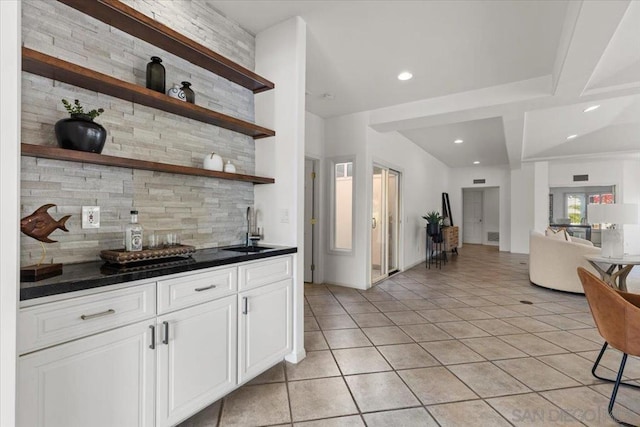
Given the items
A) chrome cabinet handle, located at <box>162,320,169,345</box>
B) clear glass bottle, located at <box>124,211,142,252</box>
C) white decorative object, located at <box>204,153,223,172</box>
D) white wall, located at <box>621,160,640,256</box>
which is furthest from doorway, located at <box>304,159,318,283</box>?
white wall, located at <box>621,160,640,256</box>

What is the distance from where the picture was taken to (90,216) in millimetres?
1684

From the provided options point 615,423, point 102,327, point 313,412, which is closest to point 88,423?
point 102,327

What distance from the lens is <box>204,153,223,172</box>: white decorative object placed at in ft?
7.32

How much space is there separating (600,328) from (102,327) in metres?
2.89

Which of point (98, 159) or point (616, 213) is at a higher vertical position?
point (98, 159)

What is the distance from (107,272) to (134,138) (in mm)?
945

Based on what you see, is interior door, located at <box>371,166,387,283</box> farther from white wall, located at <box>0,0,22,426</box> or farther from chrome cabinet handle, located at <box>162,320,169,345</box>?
white wall, located at <box>0,0,22,426</box>

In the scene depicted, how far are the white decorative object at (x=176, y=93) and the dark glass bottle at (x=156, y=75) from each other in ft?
0.16

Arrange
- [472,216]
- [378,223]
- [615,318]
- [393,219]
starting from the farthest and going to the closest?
[472,216]
[393,219]
[378,223]
[615,318]

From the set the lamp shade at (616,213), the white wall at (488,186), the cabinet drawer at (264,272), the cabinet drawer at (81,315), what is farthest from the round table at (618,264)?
the white wall at (488,186)

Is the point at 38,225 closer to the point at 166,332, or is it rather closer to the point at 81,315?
the point at 81,315

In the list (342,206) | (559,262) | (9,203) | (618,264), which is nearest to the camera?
(9,203)

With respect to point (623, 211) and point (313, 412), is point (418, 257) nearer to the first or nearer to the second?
point (623, 211)

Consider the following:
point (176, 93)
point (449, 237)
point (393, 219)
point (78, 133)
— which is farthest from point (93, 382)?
point (449, 237)
